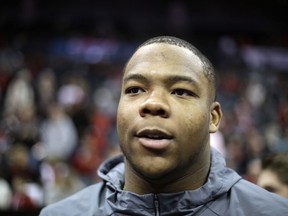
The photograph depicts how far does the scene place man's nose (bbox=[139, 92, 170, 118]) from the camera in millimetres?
1662

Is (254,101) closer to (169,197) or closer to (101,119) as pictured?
(101,119)

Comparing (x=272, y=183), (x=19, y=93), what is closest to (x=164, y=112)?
(x=272, y=183)

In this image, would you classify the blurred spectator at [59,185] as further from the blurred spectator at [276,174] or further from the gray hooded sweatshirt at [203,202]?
the gray hooded sweatshirt at [203,202]

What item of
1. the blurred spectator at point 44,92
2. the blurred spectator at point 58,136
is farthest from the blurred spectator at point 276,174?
the blurred spectator at point 44,92

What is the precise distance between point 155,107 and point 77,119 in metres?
7.60

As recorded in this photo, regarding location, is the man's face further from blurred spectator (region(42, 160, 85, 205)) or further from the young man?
blurred spectator (region(42, 160, 85, 205))

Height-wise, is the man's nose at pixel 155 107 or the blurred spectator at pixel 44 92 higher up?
the man's nose at pixel 155 107

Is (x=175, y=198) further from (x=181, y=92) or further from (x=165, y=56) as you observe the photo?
(x=165, y=56)

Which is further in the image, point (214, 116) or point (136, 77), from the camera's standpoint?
point (214, 116)

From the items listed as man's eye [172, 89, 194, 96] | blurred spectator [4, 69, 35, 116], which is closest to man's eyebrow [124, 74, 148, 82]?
man's eye [172, 89, 194, 96]

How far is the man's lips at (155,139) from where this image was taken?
164 cm

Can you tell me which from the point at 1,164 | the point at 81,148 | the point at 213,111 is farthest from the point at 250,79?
the point at 213,111

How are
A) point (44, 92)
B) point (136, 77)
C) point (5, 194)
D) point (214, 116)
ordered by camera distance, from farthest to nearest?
1. point (44, 92)
2. point (5, 194)
3. point (214, 116)
4. point (136, 77)

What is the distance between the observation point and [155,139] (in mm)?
1651
